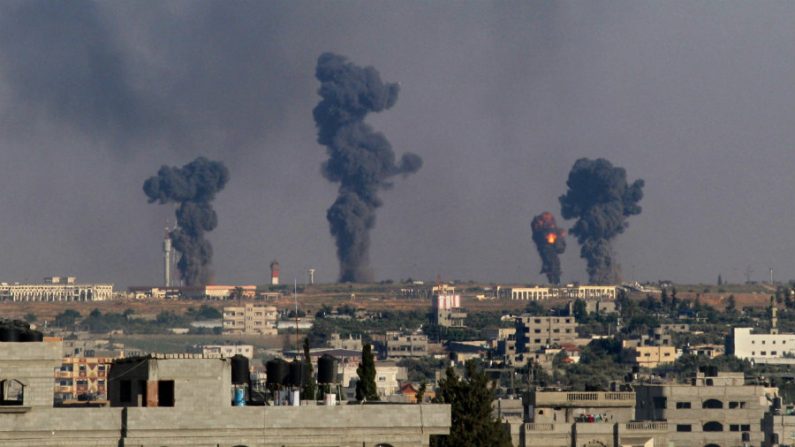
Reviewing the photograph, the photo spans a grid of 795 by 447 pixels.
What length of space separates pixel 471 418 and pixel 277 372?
1060 cm

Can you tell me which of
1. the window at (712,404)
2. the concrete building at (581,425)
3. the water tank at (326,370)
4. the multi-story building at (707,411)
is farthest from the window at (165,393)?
the window at (712,404)

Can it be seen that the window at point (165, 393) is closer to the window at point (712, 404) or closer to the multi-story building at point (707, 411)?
the multi-story building at point (707, 411)

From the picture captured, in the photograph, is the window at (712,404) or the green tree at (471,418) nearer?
the green tree at (471,418)

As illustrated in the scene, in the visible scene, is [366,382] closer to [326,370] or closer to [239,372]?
[326,370]

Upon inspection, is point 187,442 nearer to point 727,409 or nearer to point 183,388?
point 183,388

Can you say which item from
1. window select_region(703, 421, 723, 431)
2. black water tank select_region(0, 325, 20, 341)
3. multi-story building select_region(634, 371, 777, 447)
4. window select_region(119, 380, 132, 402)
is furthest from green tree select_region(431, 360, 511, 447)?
window select_region(703, 421, 723, 431)

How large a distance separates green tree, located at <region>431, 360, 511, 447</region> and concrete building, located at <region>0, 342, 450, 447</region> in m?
11.0

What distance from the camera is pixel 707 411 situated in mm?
129875

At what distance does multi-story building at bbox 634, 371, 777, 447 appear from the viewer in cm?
12812

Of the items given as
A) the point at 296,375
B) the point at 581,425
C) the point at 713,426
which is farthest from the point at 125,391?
the point at 713,426

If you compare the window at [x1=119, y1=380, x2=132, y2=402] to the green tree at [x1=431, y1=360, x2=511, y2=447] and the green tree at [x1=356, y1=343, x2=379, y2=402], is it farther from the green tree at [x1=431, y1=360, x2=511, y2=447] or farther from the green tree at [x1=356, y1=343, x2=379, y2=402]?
the green tree at [x1=356, y1=343, x2=379, y2=402]

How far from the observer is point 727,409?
131125 mm

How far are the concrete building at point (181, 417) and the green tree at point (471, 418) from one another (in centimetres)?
1096

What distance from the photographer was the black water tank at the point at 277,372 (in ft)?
179
